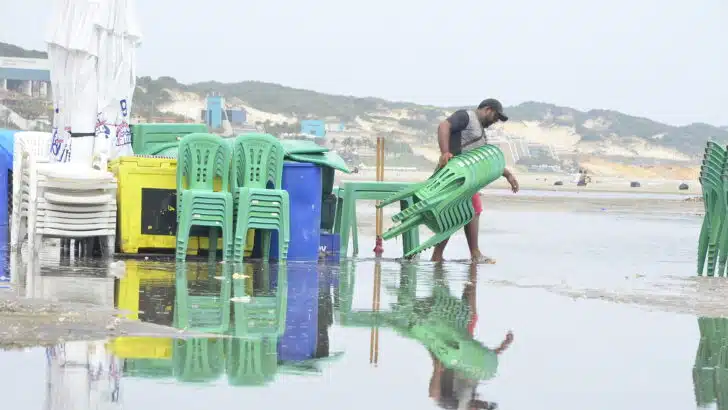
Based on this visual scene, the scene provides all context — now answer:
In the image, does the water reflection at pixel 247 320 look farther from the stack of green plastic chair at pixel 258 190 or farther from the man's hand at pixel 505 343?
the stack of green plastic chair at pixel 258 190

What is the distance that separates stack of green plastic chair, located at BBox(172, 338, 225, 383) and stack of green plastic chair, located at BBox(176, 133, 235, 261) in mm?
5362

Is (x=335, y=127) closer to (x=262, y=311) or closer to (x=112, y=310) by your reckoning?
(x=262, y=311)

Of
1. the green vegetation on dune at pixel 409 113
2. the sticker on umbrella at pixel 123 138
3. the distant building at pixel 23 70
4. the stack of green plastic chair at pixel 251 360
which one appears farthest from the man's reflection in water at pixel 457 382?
the green vegetation on dune at pixel 409 113

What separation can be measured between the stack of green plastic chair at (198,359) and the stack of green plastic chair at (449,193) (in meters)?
6.73

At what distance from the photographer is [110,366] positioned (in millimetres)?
7355

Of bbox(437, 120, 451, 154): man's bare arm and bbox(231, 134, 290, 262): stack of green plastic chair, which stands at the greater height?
bbox(437, 120, 451, 154): man's bare arm

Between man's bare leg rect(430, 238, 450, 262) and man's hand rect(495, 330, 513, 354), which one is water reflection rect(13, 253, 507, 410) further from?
man's bare leg rect(430, 238, 450, 262)

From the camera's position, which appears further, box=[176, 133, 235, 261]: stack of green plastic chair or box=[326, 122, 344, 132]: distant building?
box=[326, 122, 344, 132]: distant building

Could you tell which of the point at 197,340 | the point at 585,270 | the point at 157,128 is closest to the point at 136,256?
the point at 157,128

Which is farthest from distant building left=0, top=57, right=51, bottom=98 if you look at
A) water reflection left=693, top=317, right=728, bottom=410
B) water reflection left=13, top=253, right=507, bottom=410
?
water reflection left=693, top=317, right=728, bottom=410

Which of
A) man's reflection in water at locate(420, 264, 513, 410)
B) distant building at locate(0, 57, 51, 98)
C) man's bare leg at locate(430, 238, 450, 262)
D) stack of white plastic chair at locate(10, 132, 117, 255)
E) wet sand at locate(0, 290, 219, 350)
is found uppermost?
distant building at locate(0, 57, 51, 98)

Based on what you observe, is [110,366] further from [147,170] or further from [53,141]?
[53,141]

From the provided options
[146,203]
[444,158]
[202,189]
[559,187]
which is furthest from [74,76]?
[559,187]

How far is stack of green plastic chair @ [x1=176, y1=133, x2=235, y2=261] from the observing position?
13734 mm
